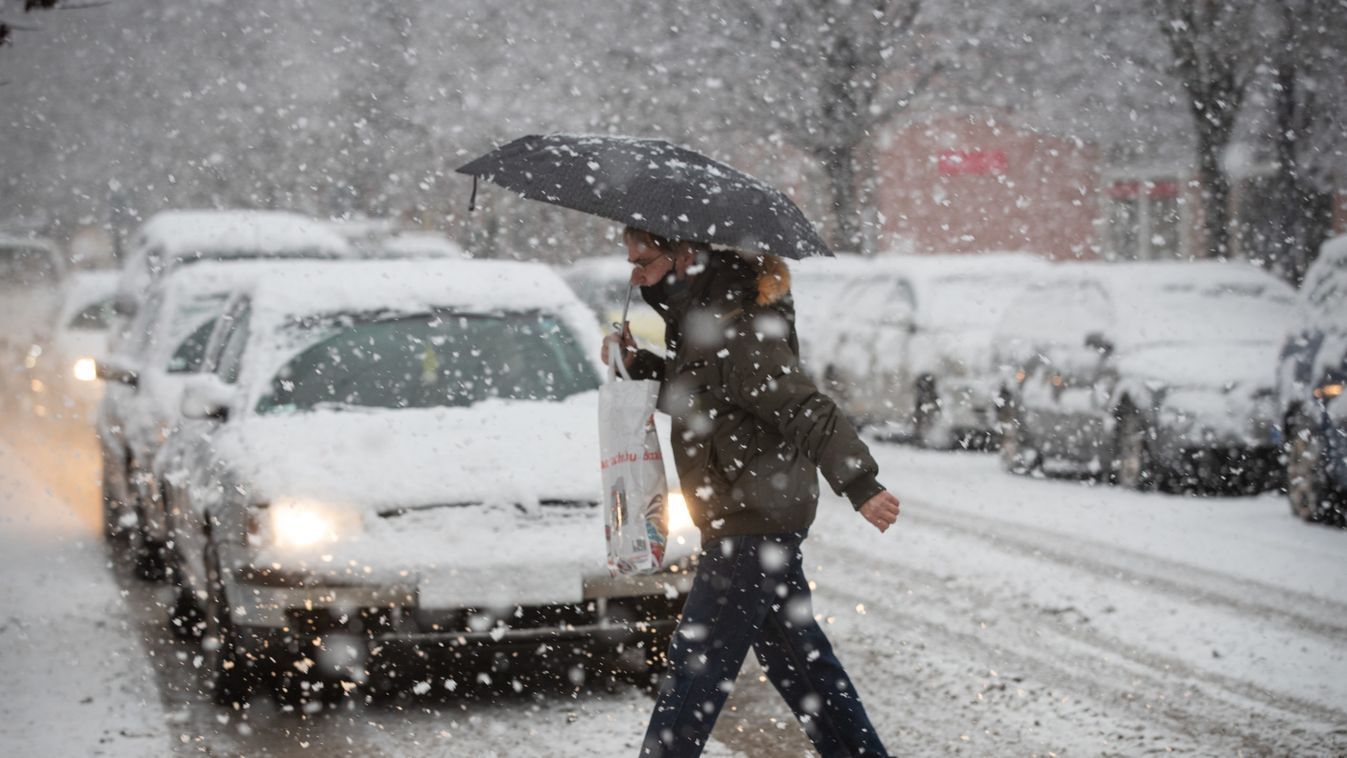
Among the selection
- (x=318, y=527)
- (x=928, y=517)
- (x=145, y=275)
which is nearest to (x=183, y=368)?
(x=318, y=527)

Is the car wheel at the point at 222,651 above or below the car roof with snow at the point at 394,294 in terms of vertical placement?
below

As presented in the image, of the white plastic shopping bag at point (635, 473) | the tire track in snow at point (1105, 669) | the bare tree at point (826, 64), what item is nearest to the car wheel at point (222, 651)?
the white plastic shopping bag at point (635, 473)

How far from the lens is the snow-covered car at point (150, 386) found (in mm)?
8062

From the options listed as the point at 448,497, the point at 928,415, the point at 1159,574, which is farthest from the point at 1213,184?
the point at 448,497

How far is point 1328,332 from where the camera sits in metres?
9.23

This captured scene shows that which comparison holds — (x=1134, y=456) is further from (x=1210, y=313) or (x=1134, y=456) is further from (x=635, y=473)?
(x=635, y=473)

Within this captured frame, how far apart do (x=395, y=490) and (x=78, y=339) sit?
11671 mm

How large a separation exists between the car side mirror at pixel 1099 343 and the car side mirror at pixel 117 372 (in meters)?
6.62

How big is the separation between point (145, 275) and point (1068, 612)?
11.0 metres

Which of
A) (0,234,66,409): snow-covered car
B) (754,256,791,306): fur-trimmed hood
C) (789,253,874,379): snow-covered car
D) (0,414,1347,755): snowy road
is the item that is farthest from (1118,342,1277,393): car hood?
(0,234,66,409): snow-covered car

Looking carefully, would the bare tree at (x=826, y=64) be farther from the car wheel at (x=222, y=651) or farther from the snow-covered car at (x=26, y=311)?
the car wheel at (x=222, y=651)

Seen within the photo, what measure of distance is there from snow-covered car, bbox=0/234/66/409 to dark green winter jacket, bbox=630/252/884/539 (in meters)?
14.2

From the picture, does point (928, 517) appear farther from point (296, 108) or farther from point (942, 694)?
point (296, 108)

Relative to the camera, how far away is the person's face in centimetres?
418
